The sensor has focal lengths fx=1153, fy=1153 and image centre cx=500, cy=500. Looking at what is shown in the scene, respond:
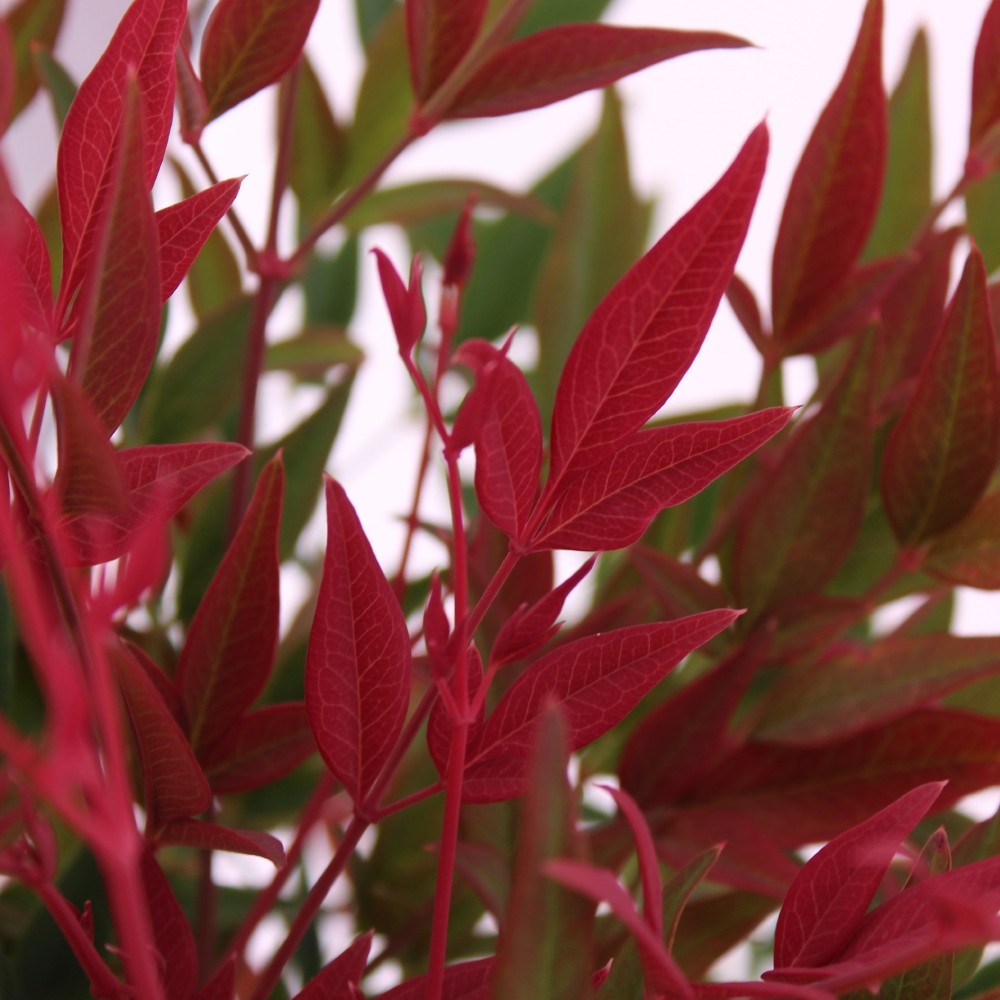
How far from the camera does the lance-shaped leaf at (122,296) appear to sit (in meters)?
0.12

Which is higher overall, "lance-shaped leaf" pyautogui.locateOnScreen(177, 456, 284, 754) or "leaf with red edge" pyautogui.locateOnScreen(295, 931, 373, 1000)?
"lance-shaped leaf" pyautogui.locateOnScreen(177, 456, 284, 754)

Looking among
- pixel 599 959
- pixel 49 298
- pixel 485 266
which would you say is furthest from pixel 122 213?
pixel 485 266

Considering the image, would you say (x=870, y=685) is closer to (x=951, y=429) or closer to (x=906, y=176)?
(x=951, y=429)

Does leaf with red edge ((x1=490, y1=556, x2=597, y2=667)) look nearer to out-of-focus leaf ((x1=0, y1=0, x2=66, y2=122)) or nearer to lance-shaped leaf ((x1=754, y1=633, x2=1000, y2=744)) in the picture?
lance-shaped leaf ((x1=754, y1=633, x2=1000, y2=744))

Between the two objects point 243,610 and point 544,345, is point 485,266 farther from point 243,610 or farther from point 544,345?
point 243,610

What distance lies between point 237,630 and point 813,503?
12 cm

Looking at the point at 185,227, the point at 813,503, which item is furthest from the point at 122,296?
the point at 813,503

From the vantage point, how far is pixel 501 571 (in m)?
0.14

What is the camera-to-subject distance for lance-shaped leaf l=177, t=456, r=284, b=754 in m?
0.18

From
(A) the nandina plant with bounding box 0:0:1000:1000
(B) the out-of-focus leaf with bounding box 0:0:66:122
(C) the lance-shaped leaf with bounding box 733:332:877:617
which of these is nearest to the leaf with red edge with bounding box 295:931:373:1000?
(A) the nandina plant with bounding box 0:0:1000:1000

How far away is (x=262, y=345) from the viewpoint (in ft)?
0.80

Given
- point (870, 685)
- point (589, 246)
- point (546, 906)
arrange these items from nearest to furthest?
point (546, 906)
point (870, 685)
point (589, 246)

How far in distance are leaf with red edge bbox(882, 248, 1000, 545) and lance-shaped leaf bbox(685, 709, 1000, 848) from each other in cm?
4

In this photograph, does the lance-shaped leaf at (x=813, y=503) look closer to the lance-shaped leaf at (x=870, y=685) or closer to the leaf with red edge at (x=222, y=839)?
the lance-shaped leaf at (x=870, y=685)
